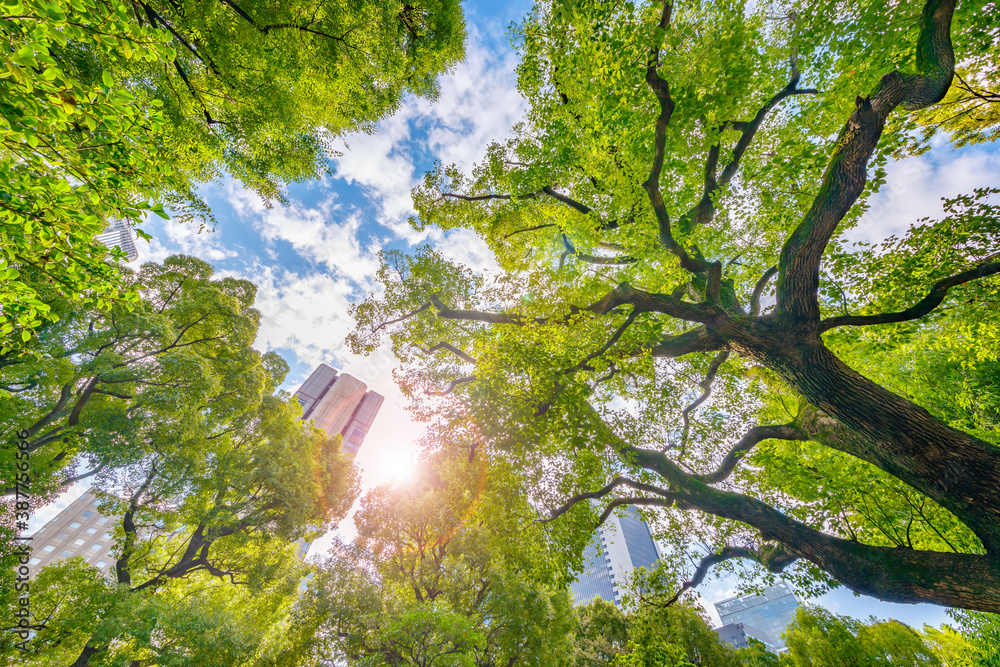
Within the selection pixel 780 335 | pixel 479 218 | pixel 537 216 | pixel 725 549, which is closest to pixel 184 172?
pixel 479 218

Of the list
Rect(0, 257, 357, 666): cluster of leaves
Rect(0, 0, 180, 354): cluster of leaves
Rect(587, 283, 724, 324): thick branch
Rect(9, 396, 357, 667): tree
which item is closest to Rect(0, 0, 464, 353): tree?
Rect(0, 0, 180, 354): cluster of leaves

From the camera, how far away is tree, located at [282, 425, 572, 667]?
734 cm

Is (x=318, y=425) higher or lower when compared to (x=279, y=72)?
higher

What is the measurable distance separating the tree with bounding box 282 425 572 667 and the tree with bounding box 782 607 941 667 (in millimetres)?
7922

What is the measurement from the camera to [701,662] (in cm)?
1023

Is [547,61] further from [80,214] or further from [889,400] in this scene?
[889,400]

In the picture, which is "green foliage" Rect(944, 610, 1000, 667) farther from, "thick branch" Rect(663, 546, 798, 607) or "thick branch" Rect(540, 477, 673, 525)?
"thick branch" Rect(540, 477, 673, 525)

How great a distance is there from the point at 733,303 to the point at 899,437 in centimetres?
312

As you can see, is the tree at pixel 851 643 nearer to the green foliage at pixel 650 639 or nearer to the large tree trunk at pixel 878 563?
the green foliage at pixel 650 639

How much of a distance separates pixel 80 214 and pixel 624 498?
919cm

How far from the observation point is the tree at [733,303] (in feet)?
13.7

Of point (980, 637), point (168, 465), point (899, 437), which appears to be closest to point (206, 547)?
point (168, 465)

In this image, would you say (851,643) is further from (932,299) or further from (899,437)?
(932,299)

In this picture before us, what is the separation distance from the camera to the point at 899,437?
3697 millimetres
